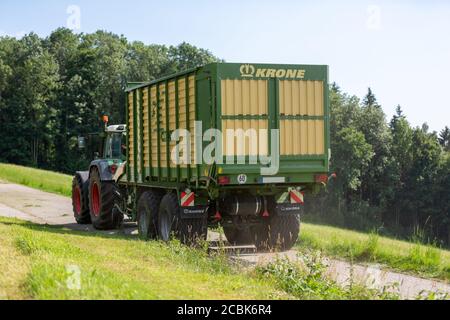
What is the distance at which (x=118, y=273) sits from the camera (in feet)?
27.0

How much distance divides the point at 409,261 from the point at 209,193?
3608mm

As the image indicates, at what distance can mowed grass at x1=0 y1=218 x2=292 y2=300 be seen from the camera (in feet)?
21.4

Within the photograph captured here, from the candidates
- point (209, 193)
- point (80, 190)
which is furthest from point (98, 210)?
point (209, 193)

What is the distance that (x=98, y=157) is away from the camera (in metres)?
18.4

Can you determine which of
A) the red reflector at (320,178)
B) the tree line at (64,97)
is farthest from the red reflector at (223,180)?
the tree line at (64,97)

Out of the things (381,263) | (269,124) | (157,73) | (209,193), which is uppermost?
(157,73)

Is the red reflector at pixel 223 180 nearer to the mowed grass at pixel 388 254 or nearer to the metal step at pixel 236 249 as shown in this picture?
the metal step at pixel 236 249

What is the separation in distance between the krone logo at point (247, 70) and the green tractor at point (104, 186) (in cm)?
560

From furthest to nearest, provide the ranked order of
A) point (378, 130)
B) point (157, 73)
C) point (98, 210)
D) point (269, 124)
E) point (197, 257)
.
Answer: point (157, 73)
point (378, 130)
point (98, 210)
point (269, 124)
point (197, 257)

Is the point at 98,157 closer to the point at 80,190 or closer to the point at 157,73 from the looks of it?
the point at 80,190

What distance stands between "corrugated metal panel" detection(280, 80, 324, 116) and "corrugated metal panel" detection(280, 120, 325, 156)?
0.18 metres

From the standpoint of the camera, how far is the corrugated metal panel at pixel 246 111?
38.9ft

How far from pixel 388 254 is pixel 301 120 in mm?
2818

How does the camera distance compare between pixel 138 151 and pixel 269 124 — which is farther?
pixel 138 151
